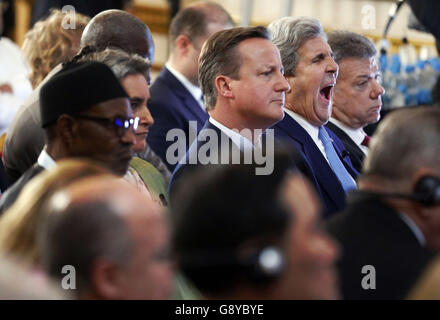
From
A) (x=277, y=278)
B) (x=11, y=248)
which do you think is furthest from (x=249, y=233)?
(x=11, y=248)

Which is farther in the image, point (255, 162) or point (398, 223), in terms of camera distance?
point (398, 223)

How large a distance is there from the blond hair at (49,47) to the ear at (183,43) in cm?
79

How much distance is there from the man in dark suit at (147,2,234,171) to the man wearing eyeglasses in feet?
4.65

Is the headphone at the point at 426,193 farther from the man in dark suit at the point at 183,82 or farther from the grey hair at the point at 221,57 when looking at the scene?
the man in dark suit at the point at 183,82

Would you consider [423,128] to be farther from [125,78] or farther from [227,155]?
[125,78]

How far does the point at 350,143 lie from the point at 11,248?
2.50 metres

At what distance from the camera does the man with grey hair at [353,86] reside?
4102 mm

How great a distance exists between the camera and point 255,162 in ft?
5.48

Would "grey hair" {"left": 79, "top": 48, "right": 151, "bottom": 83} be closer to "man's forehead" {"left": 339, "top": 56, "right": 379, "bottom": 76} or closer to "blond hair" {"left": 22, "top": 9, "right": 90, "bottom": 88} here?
"blond hair" {"left": 22, "top": 9, "right": 90, "bottom": 88}

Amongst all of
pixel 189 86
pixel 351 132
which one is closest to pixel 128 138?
pixel 351 132

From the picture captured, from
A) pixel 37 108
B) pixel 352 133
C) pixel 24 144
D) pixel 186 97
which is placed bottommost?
pixel 352 133

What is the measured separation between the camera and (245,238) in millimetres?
1521

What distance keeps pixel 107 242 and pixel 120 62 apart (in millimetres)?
1594

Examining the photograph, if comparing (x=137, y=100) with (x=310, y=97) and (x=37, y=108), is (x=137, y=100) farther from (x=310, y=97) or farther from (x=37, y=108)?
(x=310, y=97)
